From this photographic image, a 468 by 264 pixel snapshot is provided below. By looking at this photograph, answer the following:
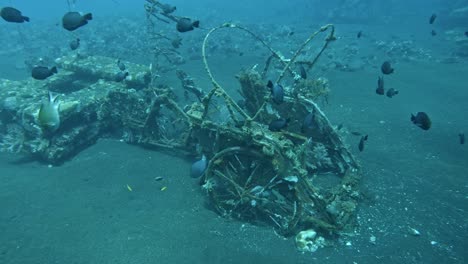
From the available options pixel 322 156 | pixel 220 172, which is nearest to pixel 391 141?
pixel 322 156

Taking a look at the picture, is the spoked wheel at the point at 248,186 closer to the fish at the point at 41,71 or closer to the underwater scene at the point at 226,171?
the underwater scene at the point at 226,171

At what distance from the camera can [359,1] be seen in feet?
120

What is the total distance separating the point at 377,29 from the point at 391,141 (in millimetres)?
25839

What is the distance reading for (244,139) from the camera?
606 cm

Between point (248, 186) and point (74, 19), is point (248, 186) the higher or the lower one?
the lower one

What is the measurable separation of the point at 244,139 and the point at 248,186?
1054 millimetres

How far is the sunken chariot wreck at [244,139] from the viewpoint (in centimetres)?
602

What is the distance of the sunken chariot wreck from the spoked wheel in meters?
0.02

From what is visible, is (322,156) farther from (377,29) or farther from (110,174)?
(377,29)

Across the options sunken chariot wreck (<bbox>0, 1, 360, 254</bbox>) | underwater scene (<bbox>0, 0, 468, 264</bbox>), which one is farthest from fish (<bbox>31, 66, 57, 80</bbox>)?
sunken chariot wreck (<bbox>0, 1, 360, 254</bbox>)

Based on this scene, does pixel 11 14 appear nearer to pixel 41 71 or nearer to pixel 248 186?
pixel 41 71

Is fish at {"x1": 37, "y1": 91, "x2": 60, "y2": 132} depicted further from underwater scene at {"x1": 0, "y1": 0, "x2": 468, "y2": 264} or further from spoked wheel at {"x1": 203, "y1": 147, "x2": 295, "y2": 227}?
spoked wheel at {"x1": 203, "y1": 147, "x2": 295, "y2": 227}

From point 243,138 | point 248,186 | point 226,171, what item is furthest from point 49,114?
point 248,186

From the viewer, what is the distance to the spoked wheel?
6180mm
